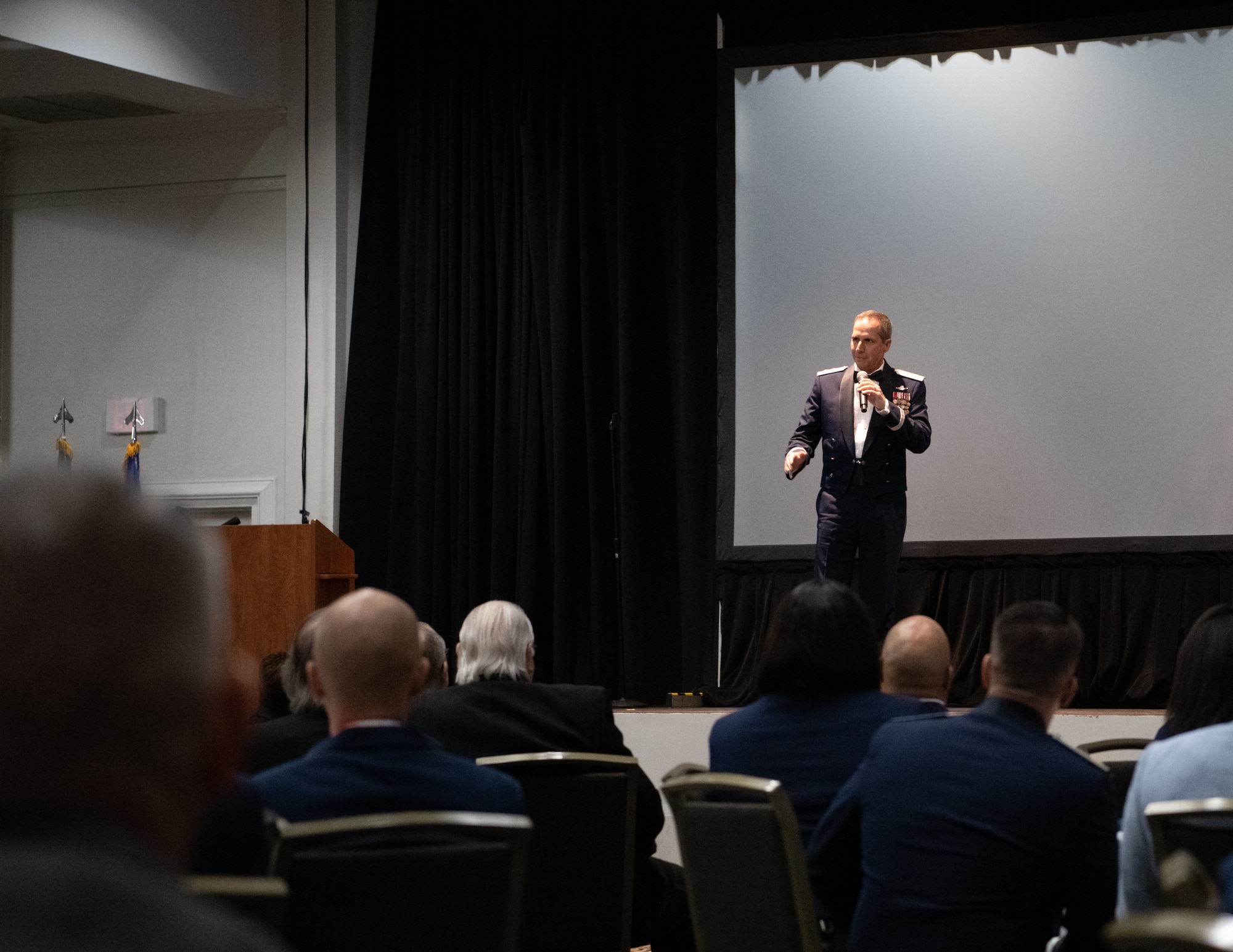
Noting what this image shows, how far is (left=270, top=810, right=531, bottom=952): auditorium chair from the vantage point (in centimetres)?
178

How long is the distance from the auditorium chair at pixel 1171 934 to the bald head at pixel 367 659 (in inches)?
54.4

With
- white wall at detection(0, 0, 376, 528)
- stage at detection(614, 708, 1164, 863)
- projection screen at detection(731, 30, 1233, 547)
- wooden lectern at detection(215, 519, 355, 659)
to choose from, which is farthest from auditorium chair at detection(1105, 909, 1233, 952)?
white wall at detection(0, 0, 376, 528)

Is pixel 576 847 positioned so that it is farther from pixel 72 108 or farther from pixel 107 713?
pixel 72 108

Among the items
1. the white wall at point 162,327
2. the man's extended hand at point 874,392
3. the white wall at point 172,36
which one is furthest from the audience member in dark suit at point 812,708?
the white wall at point 162,327

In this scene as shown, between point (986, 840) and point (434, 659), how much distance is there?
66.2 inches

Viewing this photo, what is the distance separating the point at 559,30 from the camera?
7.39m

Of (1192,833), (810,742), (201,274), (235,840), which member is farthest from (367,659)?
(201,274)

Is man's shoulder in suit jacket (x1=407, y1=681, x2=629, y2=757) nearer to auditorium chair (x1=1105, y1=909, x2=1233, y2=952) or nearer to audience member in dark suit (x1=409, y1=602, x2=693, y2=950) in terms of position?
audience member in dark suit (x1=409, y1=602, x2=693, y2=950)

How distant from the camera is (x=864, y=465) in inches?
225

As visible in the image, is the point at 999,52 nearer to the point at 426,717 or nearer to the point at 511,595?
the point at 511,595

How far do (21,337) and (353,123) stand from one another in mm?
2350

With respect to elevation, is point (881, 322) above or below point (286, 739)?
above

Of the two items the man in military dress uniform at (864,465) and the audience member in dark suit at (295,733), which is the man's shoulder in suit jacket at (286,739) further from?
the man in military dress uniform at (864,465)

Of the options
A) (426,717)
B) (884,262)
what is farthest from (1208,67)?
(426,717)
